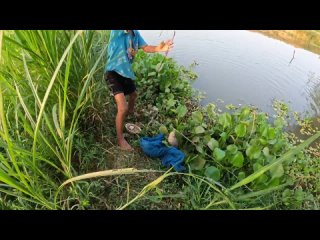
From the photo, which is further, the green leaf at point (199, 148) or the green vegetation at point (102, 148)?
the green leaf at point (199, 148)

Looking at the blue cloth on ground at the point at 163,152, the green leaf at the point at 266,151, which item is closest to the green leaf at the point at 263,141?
the green leaf at the point at 266,151

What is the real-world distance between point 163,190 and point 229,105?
1.72 m

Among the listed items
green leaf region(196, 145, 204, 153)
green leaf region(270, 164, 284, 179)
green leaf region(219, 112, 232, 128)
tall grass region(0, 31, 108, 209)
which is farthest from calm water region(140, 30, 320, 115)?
tall grass region(0, 31, 108, 209)

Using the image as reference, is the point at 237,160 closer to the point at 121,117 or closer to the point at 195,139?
the point at 195,139

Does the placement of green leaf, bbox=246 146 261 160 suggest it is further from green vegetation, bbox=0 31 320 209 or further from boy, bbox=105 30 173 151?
boy, bbox=105 30 173 151

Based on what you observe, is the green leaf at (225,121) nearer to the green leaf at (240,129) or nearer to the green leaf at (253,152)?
the green leaf at (240,129)

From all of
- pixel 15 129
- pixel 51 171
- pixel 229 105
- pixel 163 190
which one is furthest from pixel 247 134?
pixel 15 129

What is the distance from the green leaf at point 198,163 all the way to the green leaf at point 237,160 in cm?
22

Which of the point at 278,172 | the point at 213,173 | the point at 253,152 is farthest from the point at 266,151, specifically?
the point at 213,173

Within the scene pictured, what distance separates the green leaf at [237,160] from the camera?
224 centimetres

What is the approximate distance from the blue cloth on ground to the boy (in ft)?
0.41

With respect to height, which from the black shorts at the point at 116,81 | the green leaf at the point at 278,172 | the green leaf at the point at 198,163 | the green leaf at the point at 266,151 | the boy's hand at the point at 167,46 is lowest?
the green leaf at the point at 198,163

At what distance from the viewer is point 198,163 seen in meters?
2.26

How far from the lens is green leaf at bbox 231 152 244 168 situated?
224cm
